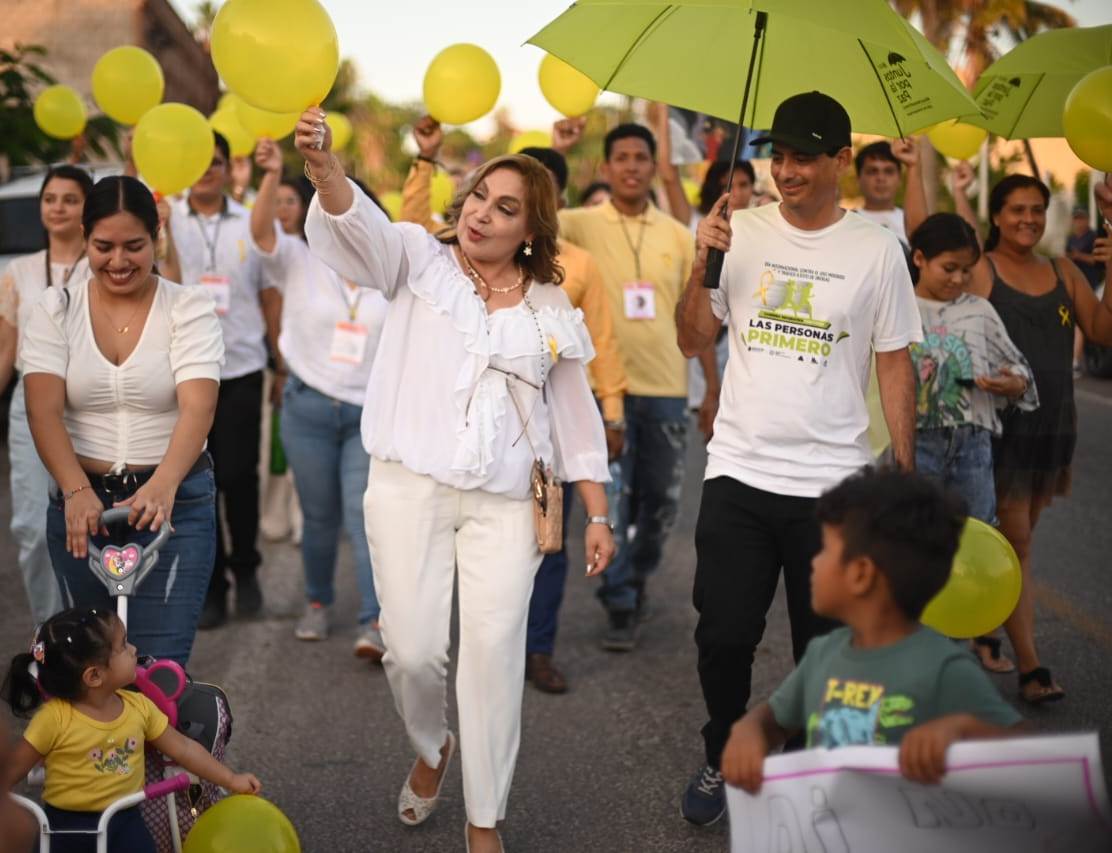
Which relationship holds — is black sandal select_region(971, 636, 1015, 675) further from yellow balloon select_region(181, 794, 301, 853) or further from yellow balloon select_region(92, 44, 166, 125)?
yellow balloon select_region(92, 44, 166, 125)

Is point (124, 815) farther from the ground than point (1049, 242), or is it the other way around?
point (1049, 242)

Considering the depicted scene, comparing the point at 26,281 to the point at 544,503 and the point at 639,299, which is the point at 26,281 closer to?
the point at 544,503

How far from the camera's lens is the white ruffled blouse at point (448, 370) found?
428cm

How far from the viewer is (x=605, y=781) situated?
511 cm

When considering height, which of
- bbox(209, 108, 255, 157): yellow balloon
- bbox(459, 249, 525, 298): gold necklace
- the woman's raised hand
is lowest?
bbox(459, 249, 525, 298): gold necklace

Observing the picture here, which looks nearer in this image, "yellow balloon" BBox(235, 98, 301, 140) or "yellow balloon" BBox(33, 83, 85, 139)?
"yellow balloon" BBox(235, 98, 301, 140)

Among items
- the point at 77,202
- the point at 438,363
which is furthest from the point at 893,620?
the point at 77,202

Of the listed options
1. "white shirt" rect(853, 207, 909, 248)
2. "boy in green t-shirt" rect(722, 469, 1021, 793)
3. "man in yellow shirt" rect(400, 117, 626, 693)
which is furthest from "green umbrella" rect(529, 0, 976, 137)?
"white shirt" rect(853, 207, 909, 248)

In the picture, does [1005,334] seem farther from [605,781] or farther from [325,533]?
[325,533]

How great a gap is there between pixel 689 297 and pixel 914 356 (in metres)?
1.65

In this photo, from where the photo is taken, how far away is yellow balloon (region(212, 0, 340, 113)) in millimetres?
4039

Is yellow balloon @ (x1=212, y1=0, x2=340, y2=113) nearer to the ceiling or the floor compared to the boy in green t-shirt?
nearer to the ceiling

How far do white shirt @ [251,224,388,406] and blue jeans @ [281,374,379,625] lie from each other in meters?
0.08

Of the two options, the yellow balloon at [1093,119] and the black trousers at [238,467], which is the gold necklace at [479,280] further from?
the black trousers at [238,467]
